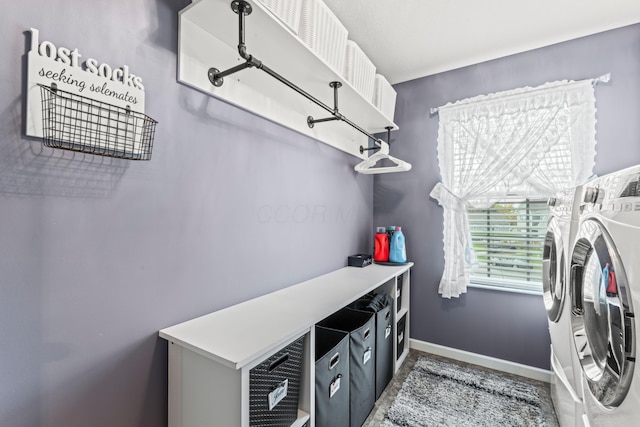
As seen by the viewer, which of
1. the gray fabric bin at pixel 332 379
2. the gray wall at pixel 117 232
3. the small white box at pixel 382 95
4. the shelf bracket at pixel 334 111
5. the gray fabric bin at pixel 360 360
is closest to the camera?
the gray wall at pixel 117 232

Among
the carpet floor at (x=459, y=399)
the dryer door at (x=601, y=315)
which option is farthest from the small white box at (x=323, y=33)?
the carpet floor at (x=459, y=399)

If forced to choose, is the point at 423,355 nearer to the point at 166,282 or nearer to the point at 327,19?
the point at 166,282

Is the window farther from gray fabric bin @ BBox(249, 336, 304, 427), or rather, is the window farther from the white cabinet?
gray fabric bin @ BBox(249, 336, 304, 427)

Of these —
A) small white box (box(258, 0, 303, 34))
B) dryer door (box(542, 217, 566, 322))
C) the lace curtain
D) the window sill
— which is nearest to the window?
the window sill

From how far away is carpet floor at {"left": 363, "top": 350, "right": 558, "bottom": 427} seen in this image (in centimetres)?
181

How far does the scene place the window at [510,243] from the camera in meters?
2.31

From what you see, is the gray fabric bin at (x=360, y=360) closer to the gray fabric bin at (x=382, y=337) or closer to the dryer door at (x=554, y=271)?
the gray fabric bin at (x=382, y=337)

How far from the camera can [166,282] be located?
1.21m

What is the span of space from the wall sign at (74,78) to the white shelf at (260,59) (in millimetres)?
247

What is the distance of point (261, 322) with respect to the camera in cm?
129

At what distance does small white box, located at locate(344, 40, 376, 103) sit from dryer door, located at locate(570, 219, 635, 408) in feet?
4.95

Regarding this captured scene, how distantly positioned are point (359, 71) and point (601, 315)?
1.82 metres

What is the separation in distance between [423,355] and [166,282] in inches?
92.5

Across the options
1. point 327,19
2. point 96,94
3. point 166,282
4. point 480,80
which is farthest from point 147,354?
point 480,80
